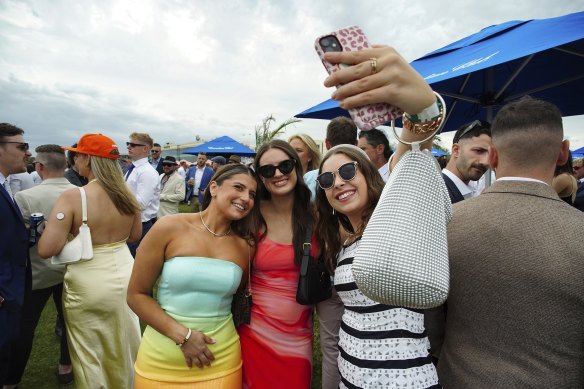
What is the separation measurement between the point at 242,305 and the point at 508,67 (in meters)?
4.36

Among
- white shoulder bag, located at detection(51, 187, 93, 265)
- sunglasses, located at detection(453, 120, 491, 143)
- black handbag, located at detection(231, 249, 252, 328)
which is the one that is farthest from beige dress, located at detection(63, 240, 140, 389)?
sunglasses, located at detection(453, 120, 491, 143)

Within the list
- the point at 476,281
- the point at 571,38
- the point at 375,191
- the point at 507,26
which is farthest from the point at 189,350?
the point at 507,26

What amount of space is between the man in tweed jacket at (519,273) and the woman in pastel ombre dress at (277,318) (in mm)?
1016

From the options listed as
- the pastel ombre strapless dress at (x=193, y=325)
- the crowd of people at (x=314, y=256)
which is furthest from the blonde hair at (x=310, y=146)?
the pastel ombre strapless dress at (x=193, y=325)

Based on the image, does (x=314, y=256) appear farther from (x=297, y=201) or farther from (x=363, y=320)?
(x=363, y=320)

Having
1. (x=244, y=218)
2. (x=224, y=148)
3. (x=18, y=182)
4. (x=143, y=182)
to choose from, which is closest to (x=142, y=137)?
(x=143, y=182)

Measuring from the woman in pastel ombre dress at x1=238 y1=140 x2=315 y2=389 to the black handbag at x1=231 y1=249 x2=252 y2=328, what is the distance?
4 cm

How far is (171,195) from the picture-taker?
6941mm

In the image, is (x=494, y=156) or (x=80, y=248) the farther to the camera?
(x=80, y=248)

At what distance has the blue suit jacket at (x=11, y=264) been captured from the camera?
99.3 inches

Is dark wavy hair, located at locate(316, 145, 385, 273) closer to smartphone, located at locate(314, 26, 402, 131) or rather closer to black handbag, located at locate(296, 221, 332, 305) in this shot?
black handbag, located at locate(296, 221, 332, 305)

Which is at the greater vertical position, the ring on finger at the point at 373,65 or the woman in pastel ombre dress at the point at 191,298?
the ring on finger at the point at 373,65

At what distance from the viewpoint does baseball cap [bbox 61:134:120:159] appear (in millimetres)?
3158

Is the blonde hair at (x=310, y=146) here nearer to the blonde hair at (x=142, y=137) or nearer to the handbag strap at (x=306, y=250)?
the handbag strap at (x=306, y=250)
